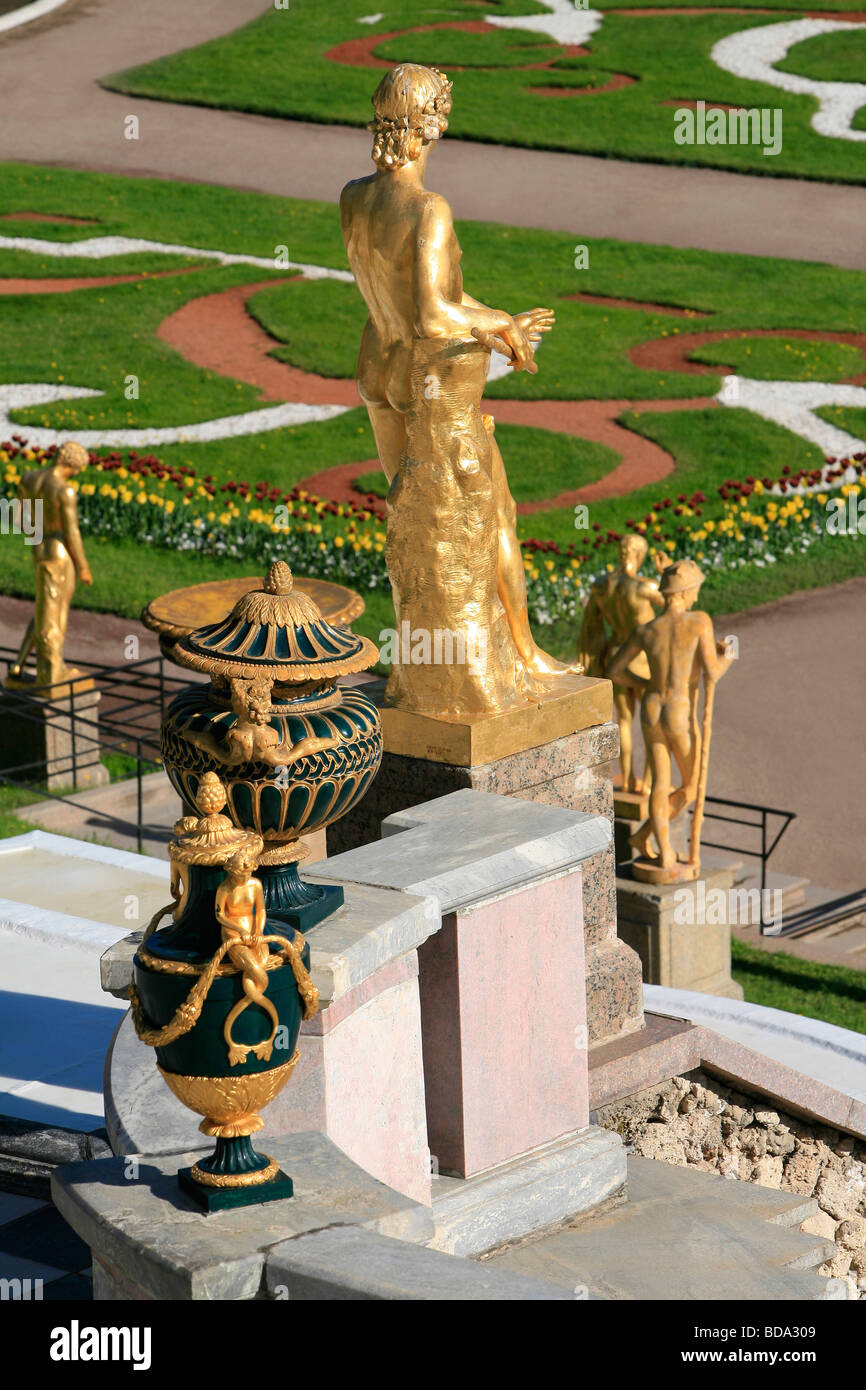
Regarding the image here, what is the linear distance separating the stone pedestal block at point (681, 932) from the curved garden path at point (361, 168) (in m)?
21.0

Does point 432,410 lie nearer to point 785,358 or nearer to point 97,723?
point 97,723

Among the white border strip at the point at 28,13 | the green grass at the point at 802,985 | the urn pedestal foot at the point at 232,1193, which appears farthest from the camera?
the white border strip at the point at 28,13

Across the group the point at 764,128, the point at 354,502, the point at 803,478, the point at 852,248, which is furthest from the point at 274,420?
the point at 764,128

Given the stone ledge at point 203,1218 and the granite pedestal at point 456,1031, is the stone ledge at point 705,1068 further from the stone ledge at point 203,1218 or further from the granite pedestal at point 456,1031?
the stone ledge at point 203,1218

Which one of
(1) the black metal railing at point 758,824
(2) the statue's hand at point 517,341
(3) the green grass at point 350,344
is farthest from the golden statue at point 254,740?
(3) the green grass at point 350,344

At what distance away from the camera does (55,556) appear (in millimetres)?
16109

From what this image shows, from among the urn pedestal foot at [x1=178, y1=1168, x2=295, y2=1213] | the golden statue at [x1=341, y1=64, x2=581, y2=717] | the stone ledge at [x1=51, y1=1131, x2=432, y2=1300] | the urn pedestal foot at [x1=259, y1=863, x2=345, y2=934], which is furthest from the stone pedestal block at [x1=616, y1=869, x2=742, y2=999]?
the urn pedestal foot at [x1=178, y1=1168, x2=295, y2=1213]

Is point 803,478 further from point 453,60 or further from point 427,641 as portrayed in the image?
point 453,60

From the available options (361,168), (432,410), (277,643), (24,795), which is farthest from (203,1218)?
(361,168)

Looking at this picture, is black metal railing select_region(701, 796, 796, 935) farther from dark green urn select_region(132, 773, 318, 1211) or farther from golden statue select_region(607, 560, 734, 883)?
dark green urn select_region(132, 773, 318, 1211)

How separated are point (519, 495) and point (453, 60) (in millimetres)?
20971

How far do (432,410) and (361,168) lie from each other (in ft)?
94.5

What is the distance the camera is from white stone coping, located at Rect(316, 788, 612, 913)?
20.6 ft

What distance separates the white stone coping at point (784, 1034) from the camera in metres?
9.88
